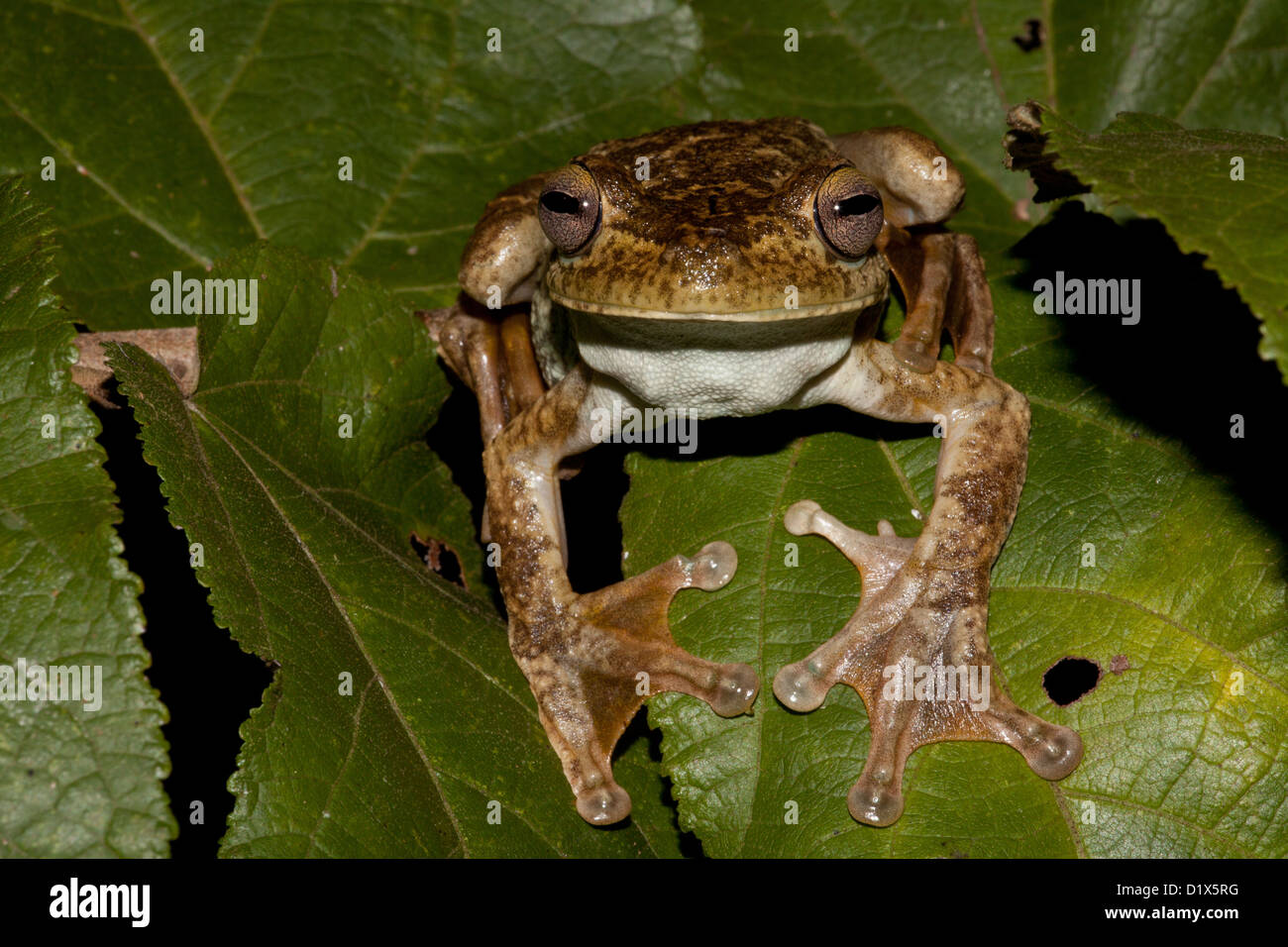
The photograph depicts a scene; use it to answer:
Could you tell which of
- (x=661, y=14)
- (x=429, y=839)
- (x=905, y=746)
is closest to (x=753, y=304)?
(x=905, y=746)

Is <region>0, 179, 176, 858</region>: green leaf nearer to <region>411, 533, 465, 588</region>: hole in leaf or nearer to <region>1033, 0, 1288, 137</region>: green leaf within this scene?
<region>411, 533, 465, 588</region>: hole in leaf

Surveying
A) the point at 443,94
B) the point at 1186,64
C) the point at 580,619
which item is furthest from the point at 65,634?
the point at 1186,64

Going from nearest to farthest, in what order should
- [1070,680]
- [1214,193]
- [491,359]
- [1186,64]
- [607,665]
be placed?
[1214,193], [1070,680], [607,665], [491,359], [1186,64]

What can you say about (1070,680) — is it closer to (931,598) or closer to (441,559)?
(931,598)

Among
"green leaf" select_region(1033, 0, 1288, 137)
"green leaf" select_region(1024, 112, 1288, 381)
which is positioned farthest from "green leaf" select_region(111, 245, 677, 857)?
"green leaf" select_region(1033, 0, 1288, 137)

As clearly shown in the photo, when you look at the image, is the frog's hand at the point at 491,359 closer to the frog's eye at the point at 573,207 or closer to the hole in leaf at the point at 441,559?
the hole in leaf at the point at 441,559

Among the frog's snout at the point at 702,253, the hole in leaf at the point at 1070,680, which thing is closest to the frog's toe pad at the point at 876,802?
the hole in leaf at the point at 1070,680

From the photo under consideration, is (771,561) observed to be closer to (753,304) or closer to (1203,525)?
(753,304)
